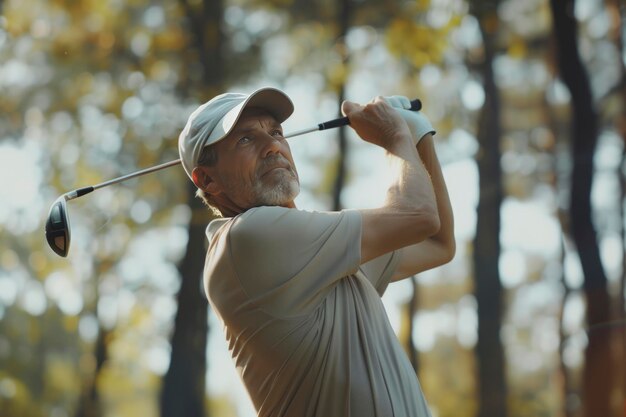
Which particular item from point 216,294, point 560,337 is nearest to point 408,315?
point 560,337

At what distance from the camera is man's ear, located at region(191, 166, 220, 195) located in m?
2.90

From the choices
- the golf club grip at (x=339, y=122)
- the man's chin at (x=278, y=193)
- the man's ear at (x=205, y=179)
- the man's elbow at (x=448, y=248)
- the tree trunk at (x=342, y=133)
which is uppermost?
the tree trunk at (x=342, y=133)

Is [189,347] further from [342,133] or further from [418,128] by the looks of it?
[418,128]

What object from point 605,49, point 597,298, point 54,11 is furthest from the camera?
point 54,11

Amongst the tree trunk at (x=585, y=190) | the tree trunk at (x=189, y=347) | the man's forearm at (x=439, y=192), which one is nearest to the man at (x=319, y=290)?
the man's forearm at (x=439, y=192)

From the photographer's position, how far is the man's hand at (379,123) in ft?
8.96

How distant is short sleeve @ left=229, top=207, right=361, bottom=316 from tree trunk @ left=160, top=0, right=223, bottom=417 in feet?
37.4

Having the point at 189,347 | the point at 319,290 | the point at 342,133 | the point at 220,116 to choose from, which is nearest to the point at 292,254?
the point at 319,290

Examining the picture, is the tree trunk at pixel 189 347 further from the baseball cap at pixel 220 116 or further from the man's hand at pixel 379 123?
the man's hand at pixel 379 123

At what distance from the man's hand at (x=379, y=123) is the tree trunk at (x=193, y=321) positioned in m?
11.3

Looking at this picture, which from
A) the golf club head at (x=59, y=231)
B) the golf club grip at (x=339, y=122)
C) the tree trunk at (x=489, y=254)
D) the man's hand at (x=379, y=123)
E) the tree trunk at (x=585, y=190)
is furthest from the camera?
the tree trunk at (x=489, y=254)

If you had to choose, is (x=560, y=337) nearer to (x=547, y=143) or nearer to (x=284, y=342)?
(x=547, y=143)

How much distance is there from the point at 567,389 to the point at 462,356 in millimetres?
5595

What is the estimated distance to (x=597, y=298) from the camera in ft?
39.4
